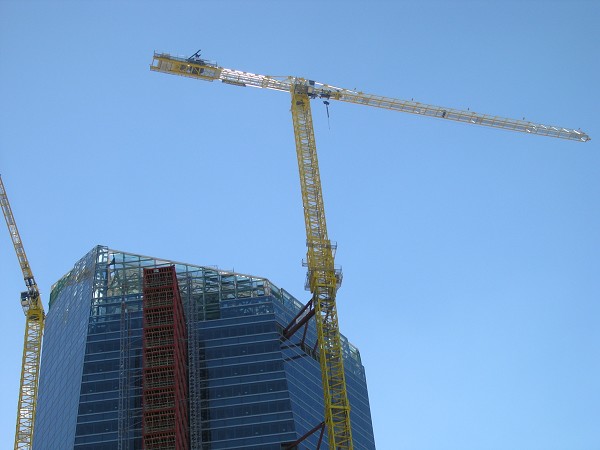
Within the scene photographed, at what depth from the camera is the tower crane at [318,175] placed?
14975cm

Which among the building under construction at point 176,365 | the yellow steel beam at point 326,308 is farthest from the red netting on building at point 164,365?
the yellow steel beam at point 326,308

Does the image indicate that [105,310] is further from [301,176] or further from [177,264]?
[301,176]

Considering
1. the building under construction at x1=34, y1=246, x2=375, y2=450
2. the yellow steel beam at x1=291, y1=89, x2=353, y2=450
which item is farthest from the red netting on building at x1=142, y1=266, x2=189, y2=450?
the yellow steel beam at x1=291, y1=89, x2=353, y2=450

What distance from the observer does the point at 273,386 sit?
17150cm

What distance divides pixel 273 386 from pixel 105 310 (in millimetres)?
27096

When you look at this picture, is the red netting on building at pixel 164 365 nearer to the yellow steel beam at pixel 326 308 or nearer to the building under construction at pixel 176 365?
the building under construction at pixel 176 365

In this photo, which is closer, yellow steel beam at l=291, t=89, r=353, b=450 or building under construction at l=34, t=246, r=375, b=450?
yellow steel beam at l=291, t=89, r=353, b=450

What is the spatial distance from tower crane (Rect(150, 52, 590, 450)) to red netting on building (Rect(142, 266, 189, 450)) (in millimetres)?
19756

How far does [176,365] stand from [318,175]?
30882mm

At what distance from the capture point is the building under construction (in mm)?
165375

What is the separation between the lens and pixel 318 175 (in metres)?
164

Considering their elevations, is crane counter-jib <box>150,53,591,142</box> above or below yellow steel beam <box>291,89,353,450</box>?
above

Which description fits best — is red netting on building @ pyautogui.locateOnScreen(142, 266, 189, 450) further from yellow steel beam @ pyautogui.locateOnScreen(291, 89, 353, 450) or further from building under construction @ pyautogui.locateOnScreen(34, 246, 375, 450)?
yellow steel beam @ pyautogui.locateOnScreen(291, 89, 353, 450)

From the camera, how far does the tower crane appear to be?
150 meters
